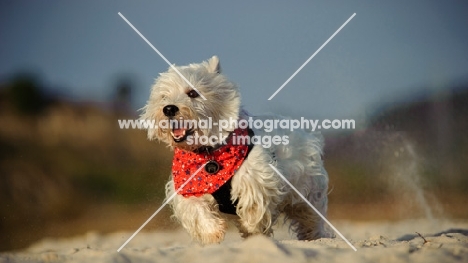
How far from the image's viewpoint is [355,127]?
12.3m

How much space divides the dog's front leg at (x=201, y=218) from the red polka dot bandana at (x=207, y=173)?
0.29 ft

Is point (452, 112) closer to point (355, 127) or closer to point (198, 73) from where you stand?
point (355, 127)

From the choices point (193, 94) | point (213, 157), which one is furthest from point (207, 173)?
point (193, 94)

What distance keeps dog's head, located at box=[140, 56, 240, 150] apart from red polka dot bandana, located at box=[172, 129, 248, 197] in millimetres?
107

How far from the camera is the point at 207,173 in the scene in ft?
23.1

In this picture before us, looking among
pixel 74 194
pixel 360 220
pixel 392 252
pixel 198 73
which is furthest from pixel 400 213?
pixel 392 252

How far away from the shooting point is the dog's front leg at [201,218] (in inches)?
270

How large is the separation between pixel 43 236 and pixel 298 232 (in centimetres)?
569

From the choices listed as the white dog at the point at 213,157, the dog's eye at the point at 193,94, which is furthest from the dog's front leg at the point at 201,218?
the dog's eye at the point at 193,94

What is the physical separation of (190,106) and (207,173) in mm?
607

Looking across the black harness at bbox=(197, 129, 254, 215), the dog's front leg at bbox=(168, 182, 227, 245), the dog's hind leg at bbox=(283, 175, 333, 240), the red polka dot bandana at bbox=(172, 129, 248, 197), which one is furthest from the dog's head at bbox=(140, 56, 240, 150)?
the dog's hind leg at bbox=(283, 175, 333, 240)

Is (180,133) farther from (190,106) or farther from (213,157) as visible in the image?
(213,157)

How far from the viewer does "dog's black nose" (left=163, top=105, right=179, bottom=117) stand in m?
6.97

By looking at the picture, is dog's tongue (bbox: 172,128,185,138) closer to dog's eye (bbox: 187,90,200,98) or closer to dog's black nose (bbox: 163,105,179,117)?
dog's black nose (bbox: 163,105,179,117)
